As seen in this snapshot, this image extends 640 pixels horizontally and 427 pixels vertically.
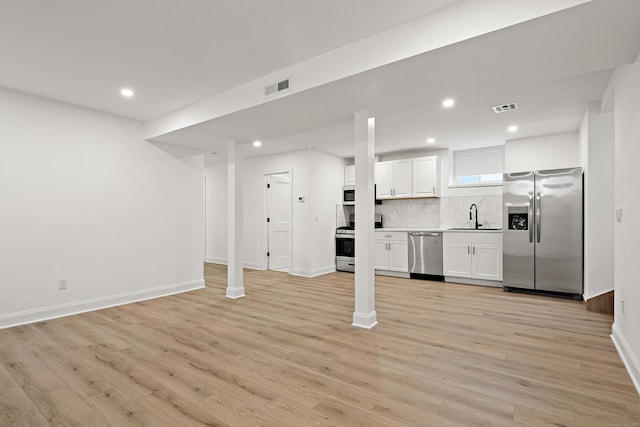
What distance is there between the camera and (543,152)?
17.6 ft

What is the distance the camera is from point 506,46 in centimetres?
221

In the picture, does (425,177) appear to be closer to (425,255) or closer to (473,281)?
(425,255)

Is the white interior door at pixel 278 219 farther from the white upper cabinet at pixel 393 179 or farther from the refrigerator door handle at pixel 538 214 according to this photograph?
the refrigerator door handle at pixel 538 214

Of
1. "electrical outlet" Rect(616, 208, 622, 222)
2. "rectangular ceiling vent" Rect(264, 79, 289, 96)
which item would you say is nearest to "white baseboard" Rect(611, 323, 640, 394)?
"electrical outlet" Rect(616, 208, 622, 222)

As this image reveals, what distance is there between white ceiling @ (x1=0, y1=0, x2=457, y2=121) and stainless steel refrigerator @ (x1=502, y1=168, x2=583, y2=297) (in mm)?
3711

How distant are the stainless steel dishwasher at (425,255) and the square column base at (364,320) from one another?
111 inches

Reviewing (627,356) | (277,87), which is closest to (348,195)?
(277,87)

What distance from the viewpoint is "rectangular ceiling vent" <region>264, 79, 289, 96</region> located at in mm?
3131

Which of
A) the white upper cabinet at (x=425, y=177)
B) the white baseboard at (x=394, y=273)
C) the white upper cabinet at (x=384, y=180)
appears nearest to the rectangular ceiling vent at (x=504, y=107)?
the white upper cabinet at (x=425, y=177)

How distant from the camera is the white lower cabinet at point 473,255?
5340 millimetres

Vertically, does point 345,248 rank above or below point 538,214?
below

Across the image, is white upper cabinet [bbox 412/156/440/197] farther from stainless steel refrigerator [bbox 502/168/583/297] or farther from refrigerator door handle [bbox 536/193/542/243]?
refrigerator door handle [bbox 536/193/542/243]

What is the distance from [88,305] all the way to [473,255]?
19.0 feet

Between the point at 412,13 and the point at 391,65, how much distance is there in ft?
1.18
